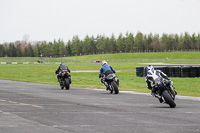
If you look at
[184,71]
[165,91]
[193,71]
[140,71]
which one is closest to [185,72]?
[184,71]

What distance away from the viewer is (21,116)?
12.2 metres

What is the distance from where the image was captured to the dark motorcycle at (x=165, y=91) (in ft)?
47.6

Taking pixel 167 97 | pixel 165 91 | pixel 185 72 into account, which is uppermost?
pixel 165 91

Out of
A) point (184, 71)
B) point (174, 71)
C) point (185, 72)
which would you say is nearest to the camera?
point (185, 72)

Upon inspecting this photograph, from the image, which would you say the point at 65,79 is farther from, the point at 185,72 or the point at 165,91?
the point at 185,72

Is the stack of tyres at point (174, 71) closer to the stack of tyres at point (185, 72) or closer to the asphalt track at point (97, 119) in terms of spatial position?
the stack of tyres at point (185, 72)

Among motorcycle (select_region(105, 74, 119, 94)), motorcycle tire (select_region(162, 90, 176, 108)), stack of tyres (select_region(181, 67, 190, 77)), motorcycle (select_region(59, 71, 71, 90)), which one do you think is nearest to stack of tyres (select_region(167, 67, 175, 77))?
stack of tyres (select_region(181, 67, 190, 77))

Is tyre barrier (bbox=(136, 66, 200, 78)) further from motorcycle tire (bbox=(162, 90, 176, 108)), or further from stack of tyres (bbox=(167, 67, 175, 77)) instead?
motorcycle tire (bbox=(162, 90, 176, 108))

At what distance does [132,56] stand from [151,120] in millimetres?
180810

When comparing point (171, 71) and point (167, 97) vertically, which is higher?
point (167, 97)

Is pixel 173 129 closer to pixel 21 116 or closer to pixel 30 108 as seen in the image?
pixel 21 116

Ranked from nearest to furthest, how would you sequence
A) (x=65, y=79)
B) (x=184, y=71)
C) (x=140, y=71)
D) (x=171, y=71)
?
(x=65, y=79) → (x=184, y=71) → (x=171, y=71) → (x=140, y=71)

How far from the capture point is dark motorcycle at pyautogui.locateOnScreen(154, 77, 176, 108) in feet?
47.6

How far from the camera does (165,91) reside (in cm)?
1459
